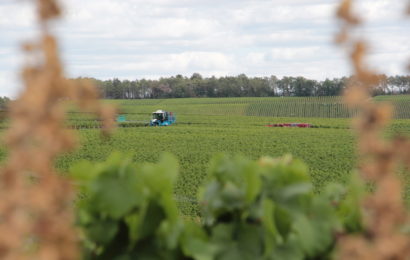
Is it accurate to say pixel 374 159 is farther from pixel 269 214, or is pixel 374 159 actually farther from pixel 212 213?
pixel 212 213

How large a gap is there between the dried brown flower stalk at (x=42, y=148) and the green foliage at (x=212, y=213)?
687 millimetres

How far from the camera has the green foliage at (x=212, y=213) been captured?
1.42 m

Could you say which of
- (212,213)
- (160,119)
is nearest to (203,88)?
(160,119)

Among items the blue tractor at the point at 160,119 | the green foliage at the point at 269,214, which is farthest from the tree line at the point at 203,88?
the green foliage at the point at 269,214

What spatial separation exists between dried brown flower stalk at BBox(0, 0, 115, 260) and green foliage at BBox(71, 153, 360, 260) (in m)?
0.69

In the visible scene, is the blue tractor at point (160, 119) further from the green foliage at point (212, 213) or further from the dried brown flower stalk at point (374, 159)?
the dried brown flower stalk at point (374, 159)

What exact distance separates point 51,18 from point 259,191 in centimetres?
94

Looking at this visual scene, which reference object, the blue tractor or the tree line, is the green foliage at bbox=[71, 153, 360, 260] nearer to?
the blue tractor

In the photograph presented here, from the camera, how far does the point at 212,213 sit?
1.64 meters

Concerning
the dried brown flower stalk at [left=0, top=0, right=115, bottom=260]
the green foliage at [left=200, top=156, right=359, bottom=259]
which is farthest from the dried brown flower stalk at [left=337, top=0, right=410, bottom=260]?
the green foliage at [left=200, top=156, right=359, bottom=259]

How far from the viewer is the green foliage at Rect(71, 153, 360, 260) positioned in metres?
1.42

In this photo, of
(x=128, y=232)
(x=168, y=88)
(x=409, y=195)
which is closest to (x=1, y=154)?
(x=409, y=195)

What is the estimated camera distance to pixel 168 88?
115312 mm

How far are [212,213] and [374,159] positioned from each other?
0.94 m
